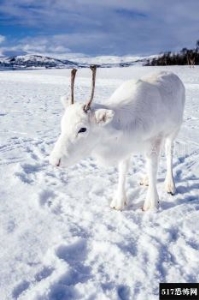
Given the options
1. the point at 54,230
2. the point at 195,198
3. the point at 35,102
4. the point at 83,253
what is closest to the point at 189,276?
the point at 83,253

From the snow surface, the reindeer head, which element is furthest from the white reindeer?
the snow surface

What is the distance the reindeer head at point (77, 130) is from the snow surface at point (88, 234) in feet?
2.96

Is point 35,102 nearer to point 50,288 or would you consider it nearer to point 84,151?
point 84,151

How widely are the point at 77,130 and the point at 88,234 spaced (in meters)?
1.19

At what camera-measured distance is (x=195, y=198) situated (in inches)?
228

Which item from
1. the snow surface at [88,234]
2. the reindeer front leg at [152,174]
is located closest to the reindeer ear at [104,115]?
the reindeer front leg at [152,174]

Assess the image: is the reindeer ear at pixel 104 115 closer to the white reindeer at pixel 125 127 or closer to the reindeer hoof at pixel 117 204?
the white reindeer at pixel 125 127

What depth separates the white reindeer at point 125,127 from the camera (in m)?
4.45

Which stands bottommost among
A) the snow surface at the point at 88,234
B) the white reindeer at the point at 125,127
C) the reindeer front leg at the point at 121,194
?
the snow surface at the point at 88,234

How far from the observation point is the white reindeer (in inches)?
175

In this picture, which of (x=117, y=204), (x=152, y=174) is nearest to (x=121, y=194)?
(x=117, y=204)

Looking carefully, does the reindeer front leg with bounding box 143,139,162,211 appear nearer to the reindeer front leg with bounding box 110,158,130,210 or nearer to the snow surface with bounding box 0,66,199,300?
the snow surface with bounding box 0,66,199,300

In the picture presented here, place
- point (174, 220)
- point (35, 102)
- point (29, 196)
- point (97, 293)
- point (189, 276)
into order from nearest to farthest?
point (97, 293) → point (189, 276) → point (174, 220) → point (29, 196) → point (35, 102)

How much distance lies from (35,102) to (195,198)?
12644 mm
